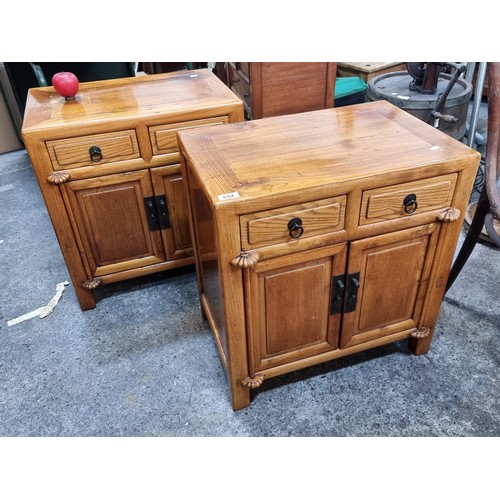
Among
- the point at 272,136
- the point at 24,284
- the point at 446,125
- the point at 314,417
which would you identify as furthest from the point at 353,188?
the point at 24,284

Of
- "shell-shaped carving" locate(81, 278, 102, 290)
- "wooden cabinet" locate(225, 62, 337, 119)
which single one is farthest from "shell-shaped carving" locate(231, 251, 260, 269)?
"wooden cabinet" locate(225, 62, 337, 119)

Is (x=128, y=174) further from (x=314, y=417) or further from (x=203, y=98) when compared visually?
(x=314, y=417)

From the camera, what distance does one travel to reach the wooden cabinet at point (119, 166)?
1.53 m

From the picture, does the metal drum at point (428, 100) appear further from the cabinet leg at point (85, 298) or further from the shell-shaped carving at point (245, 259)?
the cabinet leg at point (85, 298)

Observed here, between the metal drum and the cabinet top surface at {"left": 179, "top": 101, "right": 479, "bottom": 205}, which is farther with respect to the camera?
the metal drum

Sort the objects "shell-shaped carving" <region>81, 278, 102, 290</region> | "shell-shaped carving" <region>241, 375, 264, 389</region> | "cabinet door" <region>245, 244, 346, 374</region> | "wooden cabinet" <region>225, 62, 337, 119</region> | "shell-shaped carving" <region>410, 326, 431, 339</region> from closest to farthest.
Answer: "cabinet door" <region>245, 244, 346, 374</region>
"shell-shaped carving" <region>241, 375, 264, 389</region>
"shell-shaped carving" <region>410, 326, 431, 339</region>
"shell-shaped carving" <region>81, 278, 102, 290</region>
"wooden cabinet" <region>225, 62, 337, 119</region>

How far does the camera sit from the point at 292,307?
127 cm

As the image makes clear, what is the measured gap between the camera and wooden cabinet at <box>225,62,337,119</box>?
6.55 feet

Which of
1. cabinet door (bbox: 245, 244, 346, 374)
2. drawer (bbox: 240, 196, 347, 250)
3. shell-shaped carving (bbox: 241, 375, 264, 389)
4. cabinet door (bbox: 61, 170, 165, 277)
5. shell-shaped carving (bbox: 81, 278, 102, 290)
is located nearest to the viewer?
drawer (bbox: 240, 196, 347, 250)

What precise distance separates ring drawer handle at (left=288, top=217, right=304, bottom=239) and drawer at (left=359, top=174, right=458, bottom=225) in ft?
0.56

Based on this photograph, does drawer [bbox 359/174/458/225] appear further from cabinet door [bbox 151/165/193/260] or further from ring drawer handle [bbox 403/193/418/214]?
cabinet door [bbox 151/165/193/260]

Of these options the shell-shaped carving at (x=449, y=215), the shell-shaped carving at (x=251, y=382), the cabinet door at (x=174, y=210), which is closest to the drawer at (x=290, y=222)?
the shell-shaped carving at (x=449, y=215)

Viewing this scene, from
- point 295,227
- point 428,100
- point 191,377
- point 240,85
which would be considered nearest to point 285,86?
point 240,85

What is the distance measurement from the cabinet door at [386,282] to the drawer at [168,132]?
0.73 metres
